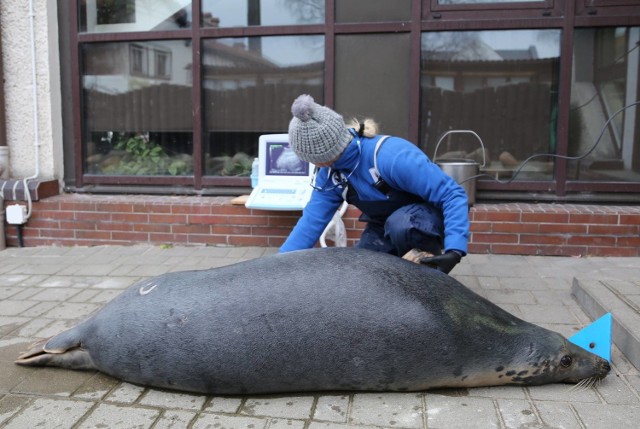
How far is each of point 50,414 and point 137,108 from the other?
440 cm

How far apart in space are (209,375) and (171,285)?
18.2 inches

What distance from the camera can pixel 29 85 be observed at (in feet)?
21.0

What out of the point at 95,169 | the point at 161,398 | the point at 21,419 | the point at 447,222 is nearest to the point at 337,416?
the point at 161,398

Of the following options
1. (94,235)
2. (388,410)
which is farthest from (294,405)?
(94,235)

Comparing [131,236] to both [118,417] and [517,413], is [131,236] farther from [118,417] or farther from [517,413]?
[517,413]

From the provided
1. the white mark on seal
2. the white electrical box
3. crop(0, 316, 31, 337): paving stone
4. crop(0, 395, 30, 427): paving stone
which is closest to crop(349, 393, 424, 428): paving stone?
the white mark on seal

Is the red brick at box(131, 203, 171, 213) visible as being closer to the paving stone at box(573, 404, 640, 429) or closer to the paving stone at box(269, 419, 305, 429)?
the paving stone at box(269, 419, 305, 429)

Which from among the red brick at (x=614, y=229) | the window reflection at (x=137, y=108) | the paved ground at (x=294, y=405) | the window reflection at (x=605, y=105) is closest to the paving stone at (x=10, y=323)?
the paved ground at (x=294, y=405)

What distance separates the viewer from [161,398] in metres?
2.90

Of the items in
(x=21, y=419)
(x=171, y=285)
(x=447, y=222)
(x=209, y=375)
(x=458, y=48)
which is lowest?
(x=21, y=419)

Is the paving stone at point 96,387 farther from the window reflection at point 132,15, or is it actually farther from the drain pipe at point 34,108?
the window reflection at point 132,15

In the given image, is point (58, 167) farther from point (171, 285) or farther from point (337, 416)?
point (337, 416)

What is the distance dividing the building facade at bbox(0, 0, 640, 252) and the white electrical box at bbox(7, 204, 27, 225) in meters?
0.47

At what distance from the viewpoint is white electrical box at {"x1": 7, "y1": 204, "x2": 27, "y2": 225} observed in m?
6.18
